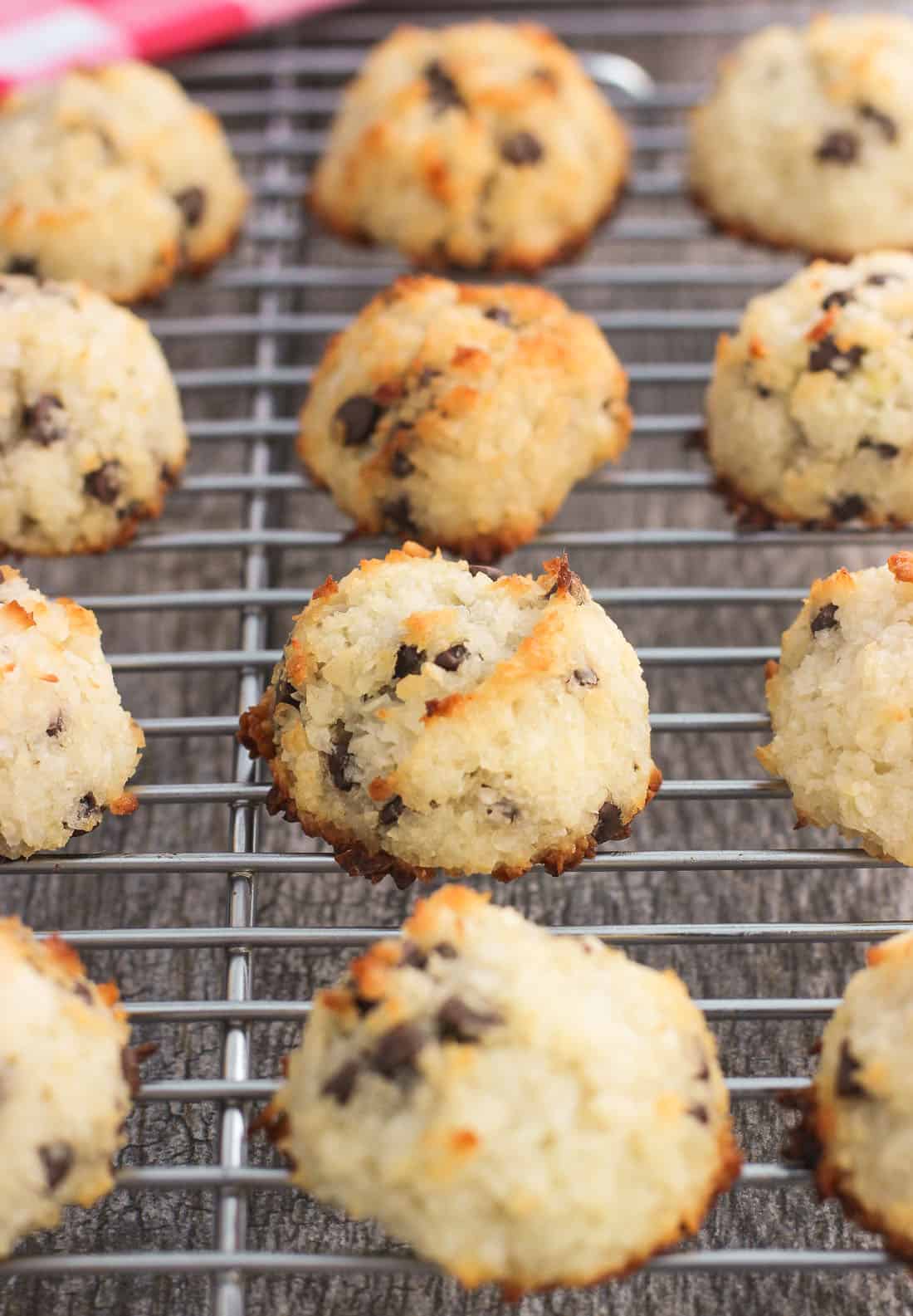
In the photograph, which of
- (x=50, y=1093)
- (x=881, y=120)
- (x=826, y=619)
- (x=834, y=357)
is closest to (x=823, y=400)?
(x=834, y=357)

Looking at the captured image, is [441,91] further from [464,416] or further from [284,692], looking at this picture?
[284,692]

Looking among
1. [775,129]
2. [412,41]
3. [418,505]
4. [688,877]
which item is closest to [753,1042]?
[688,877]

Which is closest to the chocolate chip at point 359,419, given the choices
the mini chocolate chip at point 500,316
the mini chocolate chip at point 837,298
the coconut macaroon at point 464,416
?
the coconut macaroon at point 464,416

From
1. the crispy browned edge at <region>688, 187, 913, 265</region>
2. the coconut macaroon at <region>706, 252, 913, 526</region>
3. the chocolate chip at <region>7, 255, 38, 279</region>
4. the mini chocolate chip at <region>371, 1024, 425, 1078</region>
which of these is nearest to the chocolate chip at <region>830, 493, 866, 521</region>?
the coconut macaroon at <region>706, 252, 913, 526</region>

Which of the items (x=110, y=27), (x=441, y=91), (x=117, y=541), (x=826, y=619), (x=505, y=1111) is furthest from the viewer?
(x=110, y=27)

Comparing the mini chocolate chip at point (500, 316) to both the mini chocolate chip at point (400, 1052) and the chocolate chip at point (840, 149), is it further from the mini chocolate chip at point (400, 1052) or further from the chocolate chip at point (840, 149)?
the mini chocolate chip at point (400, 1052)

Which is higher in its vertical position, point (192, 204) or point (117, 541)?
point (192, 204)
